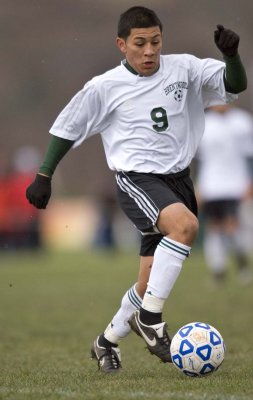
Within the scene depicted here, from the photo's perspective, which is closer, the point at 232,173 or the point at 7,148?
the point at 232,173

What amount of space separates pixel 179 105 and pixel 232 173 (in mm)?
7427

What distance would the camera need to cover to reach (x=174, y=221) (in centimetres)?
604

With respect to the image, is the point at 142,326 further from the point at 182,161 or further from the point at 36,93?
the point at 36,93

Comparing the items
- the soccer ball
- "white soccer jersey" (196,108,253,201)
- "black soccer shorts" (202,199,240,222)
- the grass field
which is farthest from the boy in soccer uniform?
"black soccer shorts" (202,199,240,222)

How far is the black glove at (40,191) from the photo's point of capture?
6.42 metres

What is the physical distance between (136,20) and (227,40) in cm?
58

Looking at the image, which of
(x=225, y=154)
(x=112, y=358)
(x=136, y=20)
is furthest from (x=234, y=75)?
(x=225, y=154)

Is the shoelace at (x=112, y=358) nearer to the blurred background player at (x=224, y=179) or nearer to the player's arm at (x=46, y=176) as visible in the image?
the player's arm at (x=46, y=176)

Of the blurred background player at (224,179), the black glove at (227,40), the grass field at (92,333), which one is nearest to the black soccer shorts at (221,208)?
the blurred background player at (224,179)

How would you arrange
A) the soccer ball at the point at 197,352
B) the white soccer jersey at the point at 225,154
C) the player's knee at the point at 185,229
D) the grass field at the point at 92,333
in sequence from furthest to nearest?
the white soccer jersey at the point at 225,154
the player's knee at the point at 185,229
the soccer ball at the point at 197,352
the grass field at the point at 92,333

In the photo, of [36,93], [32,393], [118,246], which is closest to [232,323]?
[32,393]

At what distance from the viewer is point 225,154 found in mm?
13656

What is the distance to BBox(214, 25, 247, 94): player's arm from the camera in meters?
6.16

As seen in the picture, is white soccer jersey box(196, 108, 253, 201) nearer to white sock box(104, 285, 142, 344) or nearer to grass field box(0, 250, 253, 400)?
grass field box(0, 250, 253, 400)
